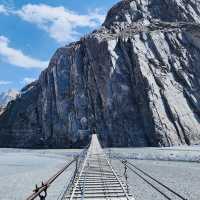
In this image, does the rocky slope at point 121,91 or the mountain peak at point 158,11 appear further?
the mountain peak at point 158,11

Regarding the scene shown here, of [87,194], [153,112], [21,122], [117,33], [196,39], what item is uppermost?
[117,33]

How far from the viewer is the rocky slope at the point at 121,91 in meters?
85.2

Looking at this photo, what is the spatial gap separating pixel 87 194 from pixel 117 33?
311ft

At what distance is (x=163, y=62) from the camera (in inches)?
3767

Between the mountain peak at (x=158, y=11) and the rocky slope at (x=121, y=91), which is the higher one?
the mountain peak at (x=158, y=11)

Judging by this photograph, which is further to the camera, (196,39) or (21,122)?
(21,122)

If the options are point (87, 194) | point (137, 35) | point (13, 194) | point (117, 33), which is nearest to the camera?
point (87, 194)

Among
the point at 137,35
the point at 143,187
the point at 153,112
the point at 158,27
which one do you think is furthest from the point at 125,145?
the point at 143,187

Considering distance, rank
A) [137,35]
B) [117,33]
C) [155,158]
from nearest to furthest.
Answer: [155,158]
[137,35]
[117,33]

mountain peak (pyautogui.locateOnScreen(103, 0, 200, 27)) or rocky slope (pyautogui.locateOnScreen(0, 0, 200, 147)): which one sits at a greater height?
mountain peak (pyautogui.locateOnScreen(103, 0, 200, 27))

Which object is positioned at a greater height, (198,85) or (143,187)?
(198,85)

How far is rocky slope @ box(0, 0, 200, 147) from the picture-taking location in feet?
279

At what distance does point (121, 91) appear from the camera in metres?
90.6

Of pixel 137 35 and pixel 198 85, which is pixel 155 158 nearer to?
pixel 198 85
